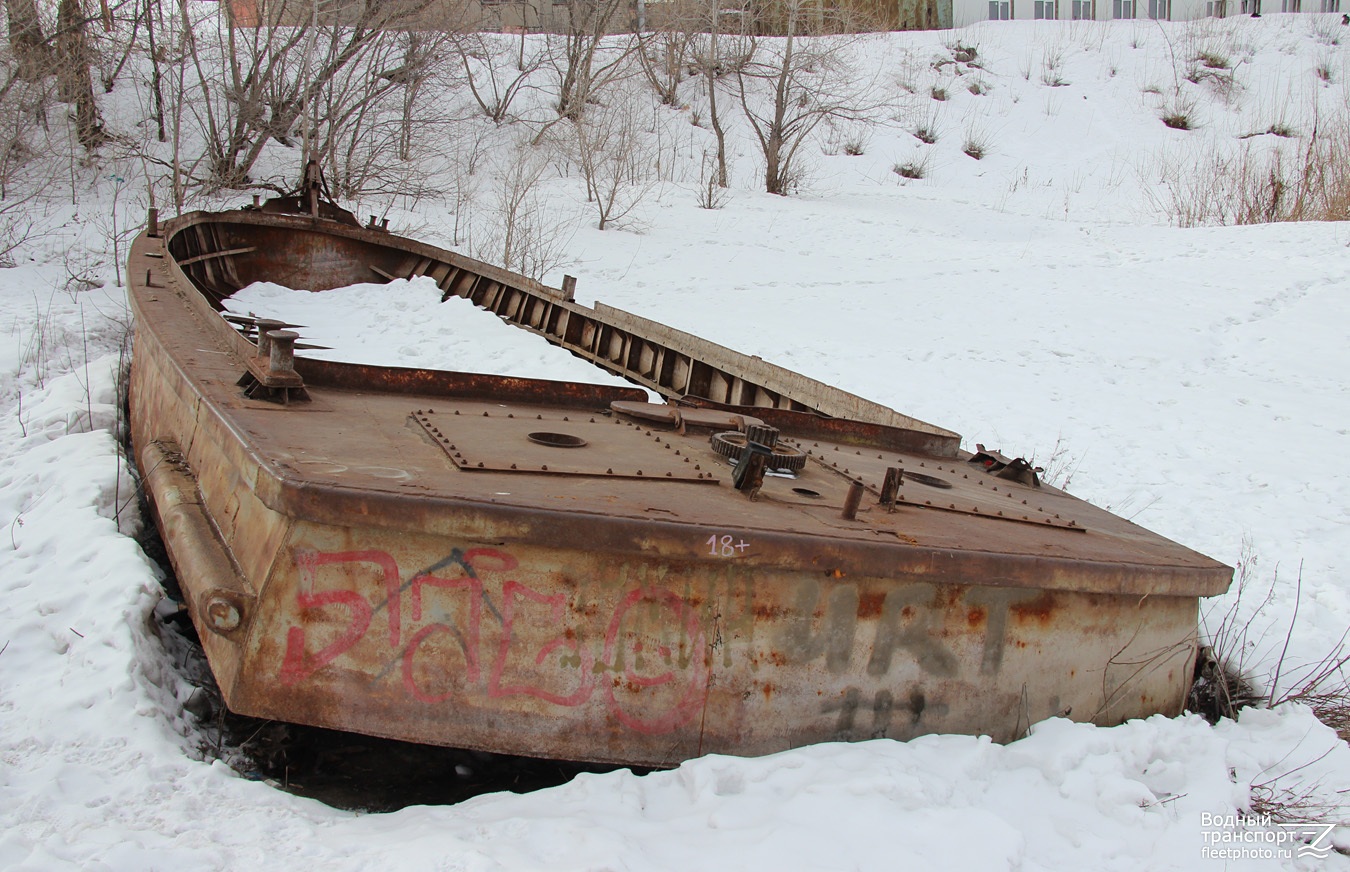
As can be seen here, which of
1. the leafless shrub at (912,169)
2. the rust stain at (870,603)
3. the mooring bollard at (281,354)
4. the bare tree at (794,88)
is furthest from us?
the leafless shrub at (912,169)

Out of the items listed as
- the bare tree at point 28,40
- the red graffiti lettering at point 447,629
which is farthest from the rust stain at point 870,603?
the bare tree at point 28,40

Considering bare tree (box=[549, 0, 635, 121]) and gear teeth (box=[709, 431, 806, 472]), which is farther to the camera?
bare tree (box=[549, 0, 635, 121])

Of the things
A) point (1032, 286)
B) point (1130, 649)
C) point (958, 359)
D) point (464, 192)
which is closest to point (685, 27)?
point (464, 192)

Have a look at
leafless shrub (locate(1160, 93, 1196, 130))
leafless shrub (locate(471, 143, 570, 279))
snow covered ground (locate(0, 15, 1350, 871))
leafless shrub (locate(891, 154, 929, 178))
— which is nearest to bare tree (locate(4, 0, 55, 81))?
snow covered ground (locate(0, 15, 1350, 871))

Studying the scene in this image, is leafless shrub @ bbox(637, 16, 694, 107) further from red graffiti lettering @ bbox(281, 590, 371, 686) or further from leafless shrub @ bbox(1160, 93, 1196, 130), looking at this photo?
red graffiti lettering @ bbox(281, 590, 371, 686)

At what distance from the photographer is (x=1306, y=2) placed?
30625 millimetres

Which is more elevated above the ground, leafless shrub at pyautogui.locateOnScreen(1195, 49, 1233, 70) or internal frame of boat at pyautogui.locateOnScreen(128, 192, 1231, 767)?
leafless shrub at pyautogui.locateOnScreen(1195, 49, 1233, 70)

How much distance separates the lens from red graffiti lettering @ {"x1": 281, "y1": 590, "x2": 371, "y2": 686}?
2.84 meters

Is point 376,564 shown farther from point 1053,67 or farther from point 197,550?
point 1053,67

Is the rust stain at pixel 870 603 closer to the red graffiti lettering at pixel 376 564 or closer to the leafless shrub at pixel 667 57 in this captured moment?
the red graffiti lettering at pixel 376 564

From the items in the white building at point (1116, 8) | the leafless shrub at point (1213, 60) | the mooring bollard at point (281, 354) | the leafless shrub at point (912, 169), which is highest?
the white building at point (1116, 8)

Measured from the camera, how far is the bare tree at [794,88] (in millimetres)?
21031

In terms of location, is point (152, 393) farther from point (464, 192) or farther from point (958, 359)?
point (464, 192)

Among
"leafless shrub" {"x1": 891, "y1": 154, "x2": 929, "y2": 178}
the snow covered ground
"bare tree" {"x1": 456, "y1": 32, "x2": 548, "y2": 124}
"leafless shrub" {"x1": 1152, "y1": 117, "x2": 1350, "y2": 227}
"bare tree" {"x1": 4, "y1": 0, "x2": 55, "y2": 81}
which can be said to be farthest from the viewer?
"leafless shrub" {"x1": 891, "y1": 154, "x2": 929, "y2": 178}
